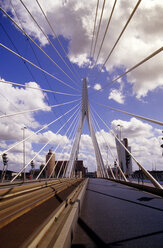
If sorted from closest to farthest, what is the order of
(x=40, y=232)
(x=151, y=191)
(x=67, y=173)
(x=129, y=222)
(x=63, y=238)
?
(x=63, y=238), (x=40, y=232), (x=129, y=222), (x=151, y=191), (x=67, y=173)

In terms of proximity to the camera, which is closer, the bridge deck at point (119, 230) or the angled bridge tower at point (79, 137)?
the bridge deck at point (119, 230)

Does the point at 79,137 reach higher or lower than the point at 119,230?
higher

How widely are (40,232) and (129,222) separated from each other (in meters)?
2.10

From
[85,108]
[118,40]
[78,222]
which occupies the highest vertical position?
[85,108]

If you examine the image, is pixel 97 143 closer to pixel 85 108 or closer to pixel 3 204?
pixel 85 108

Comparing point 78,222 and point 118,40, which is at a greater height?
point 118,40

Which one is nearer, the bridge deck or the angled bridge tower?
the bridge deck

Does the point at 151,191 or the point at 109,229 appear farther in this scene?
the point at 151,191

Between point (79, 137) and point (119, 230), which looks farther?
point (79, 137)

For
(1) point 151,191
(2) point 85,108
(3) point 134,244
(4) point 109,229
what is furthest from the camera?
(2) point 85,108

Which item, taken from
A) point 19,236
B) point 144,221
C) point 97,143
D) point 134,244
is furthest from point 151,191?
point 97,143

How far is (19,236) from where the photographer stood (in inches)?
110

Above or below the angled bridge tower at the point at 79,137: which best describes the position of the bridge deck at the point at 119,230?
below

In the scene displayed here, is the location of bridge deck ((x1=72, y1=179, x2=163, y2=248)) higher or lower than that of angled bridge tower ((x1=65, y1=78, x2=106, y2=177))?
lower
